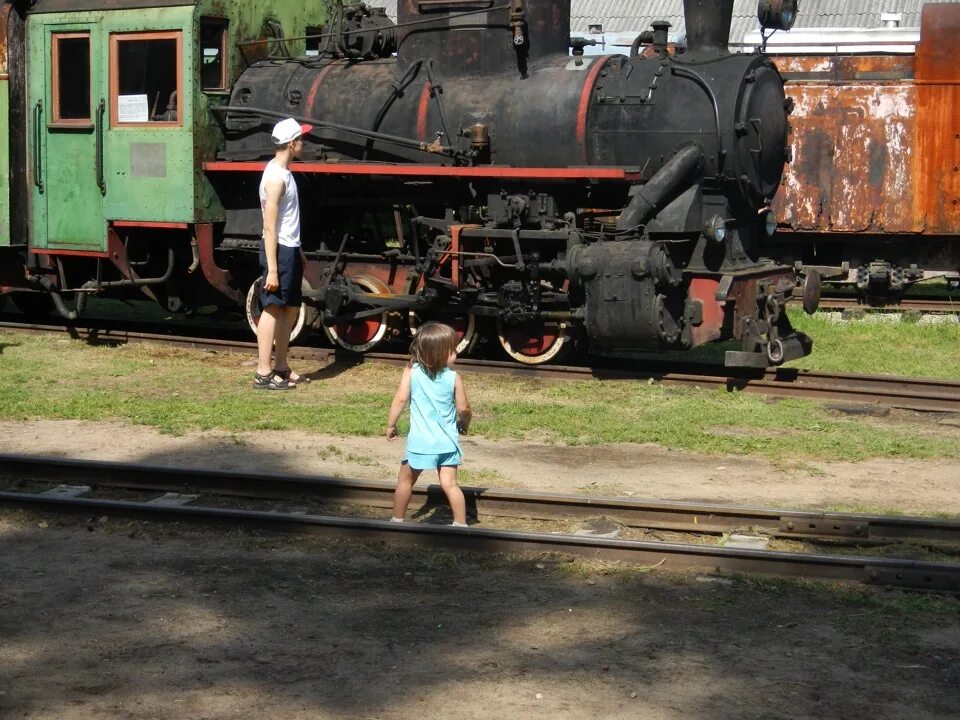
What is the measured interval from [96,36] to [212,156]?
1.40 meters

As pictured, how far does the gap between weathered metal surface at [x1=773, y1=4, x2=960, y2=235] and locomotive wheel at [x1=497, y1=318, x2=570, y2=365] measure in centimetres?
587

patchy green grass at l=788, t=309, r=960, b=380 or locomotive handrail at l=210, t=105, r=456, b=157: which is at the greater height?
locomotive handrail at l=210, t=105, r=456, b=157

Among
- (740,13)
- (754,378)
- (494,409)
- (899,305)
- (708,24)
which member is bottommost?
(494,409)

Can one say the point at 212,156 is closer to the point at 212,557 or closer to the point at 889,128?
the point at 212,557

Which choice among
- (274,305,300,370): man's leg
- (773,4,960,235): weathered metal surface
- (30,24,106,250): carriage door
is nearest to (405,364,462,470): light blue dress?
(274,305,300,370): man's leg

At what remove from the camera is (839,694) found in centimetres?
453

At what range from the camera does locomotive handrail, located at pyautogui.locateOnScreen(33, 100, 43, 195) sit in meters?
11.8

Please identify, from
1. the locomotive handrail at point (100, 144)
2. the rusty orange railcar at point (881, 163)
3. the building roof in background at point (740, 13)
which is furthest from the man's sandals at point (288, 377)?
the building roof in background at point (740, 13)

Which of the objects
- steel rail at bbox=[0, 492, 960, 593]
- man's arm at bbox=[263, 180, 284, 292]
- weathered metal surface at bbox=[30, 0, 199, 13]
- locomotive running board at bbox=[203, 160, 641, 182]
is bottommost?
steel rail at bbox=[0, 492, 960, 593]

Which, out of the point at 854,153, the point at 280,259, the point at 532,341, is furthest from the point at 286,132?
the point at 854,153

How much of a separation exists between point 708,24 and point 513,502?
506 centimetres

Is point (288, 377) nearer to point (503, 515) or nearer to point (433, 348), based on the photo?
point (503, 515)

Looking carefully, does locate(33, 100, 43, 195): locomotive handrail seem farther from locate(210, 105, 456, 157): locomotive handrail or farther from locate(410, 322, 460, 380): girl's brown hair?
locate(410, 322, 460, 380): girl's brown hair

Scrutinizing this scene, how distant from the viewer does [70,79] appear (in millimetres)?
11742
